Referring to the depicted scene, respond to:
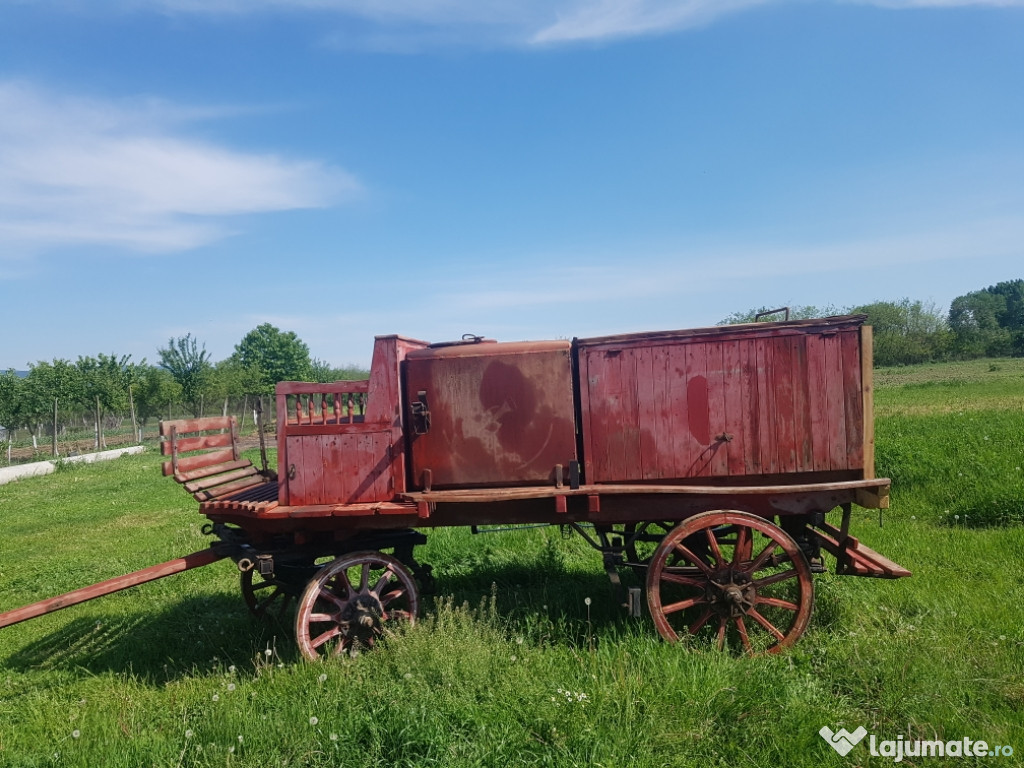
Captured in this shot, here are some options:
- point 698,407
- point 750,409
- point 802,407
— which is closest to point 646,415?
point 698,407

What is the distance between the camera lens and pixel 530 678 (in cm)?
388

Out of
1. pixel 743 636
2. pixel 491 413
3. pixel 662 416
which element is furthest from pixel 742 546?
pixel 491 413

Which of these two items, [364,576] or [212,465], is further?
[212,465]

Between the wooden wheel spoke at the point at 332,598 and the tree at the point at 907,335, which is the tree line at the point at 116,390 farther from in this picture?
the tree at the point at 907,335

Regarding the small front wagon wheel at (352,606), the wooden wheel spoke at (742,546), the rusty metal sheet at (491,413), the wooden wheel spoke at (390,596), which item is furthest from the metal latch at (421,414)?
the wooden wheel spoke at (742,546)

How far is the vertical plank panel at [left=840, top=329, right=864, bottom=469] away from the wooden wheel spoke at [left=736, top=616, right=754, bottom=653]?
1.46 m

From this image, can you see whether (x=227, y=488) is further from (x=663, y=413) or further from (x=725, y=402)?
(x=725, y=402)

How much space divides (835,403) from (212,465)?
17.5 feet

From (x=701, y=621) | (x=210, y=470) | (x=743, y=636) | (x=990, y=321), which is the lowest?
(x=743, y=636)

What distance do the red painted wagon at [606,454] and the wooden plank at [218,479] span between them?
1.74 ft

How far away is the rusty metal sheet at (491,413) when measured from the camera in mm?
4613

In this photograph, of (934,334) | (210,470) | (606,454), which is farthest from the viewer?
(934,334)

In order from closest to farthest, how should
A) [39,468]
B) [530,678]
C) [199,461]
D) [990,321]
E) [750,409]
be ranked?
[530,678] < [750,409] < [199,461] < [39,468] < [990,321]

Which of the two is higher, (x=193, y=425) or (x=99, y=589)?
(x=193, y=425)
